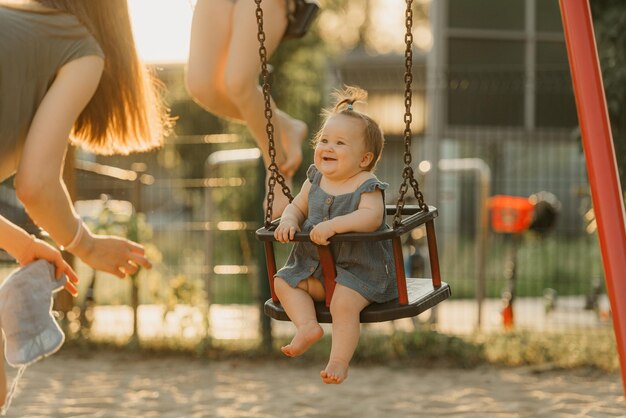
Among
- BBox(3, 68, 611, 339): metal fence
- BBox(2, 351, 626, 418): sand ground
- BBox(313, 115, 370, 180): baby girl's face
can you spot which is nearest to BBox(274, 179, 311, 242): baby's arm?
BBox(313, 115, 370, 180): baby girl's face

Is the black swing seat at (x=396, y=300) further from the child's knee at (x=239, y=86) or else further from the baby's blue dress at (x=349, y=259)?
the child's knee at (x=239, y=86)

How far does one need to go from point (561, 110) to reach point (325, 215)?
878 centimetres

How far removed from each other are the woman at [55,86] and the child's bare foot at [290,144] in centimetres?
64

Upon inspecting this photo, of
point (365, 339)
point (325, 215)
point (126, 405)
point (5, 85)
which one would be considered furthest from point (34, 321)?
point (365, 339)

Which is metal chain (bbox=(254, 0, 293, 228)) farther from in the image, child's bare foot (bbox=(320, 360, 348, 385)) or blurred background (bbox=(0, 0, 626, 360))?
blurred background (bbox=(0, 0, 626, 360))

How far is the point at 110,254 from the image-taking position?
11.2ft

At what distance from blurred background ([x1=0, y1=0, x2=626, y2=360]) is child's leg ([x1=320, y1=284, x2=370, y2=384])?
3436 millimetres

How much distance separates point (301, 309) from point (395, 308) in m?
0.28

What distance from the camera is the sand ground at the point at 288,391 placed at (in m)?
5.45

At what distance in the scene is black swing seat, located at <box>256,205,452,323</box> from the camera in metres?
2.64

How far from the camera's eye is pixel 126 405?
18.6ft

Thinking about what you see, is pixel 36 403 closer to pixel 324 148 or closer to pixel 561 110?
pixel 324 148

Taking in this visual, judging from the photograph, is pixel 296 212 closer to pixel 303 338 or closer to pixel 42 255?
pixel 303 338

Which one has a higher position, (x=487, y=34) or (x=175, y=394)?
(x=487, y=34)
